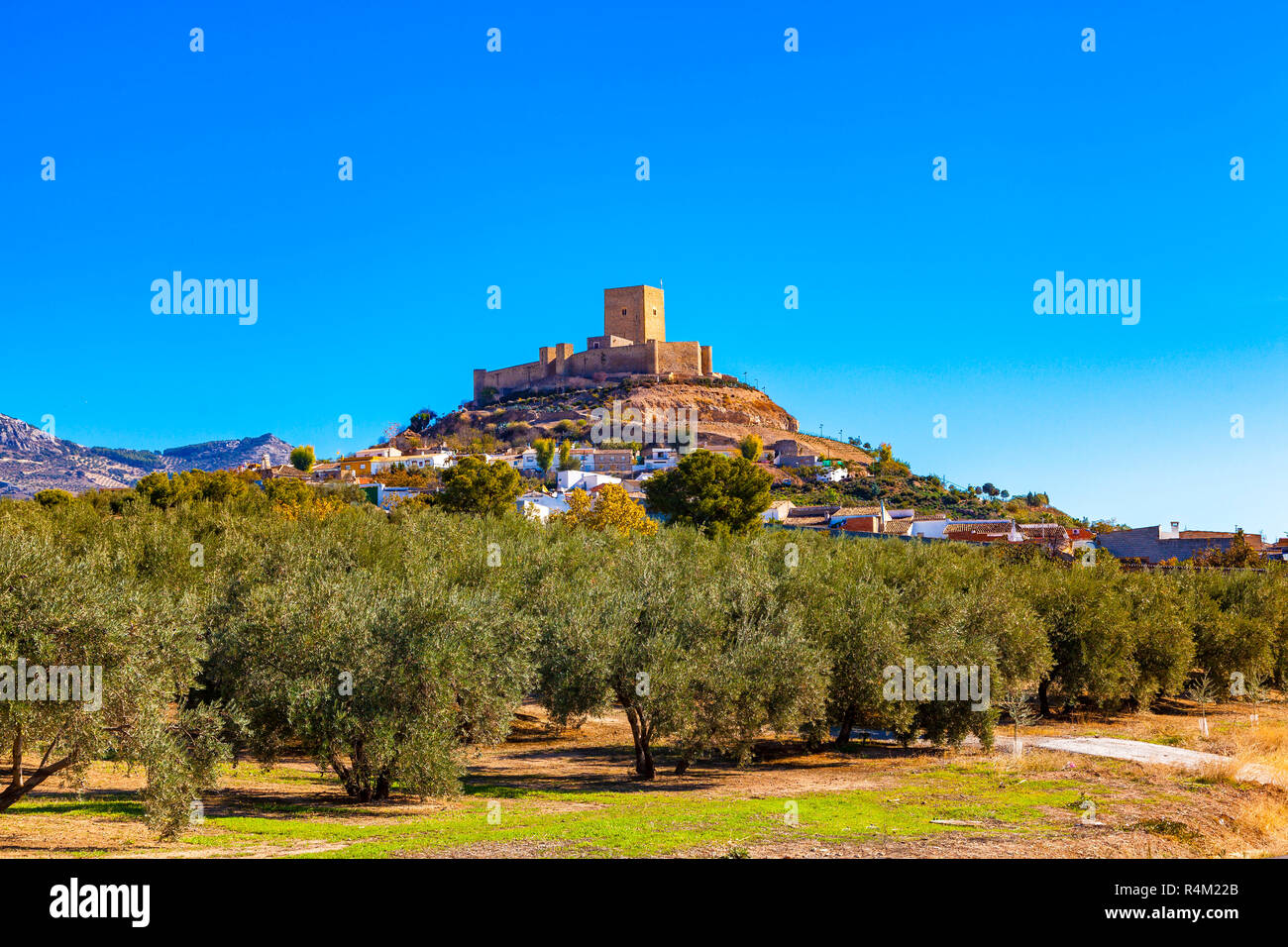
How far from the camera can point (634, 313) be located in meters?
158

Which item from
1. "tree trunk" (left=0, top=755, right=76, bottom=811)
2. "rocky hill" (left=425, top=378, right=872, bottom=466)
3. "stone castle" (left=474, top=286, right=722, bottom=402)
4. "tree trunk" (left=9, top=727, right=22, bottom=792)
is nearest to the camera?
"tree trunk" (left=9, top=727, right=22, bottom=792)

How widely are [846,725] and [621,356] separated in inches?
5128

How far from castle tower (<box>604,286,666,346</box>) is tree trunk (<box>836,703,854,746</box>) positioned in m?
132

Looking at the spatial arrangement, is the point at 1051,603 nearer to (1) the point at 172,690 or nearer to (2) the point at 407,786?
(2) the point at 407,786

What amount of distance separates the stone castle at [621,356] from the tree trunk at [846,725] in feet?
414

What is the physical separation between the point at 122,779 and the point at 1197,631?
1469 inches

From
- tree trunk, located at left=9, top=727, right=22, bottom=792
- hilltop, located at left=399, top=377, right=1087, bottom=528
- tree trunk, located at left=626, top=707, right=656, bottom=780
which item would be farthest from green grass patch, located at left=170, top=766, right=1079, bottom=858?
hilltop, located at left=399, top=377, right=1087, bottom=528

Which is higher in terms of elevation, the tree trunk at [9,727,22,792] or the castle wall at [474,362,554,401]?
the castle wall at [474,362,554,401]

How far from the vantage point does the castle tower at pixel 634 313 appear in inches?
6196

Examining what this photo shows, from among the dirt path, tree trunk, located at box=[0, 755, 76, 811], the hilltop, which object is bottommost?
the dirt path

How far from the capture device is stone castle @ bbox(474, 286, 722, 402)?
15400 centimetres

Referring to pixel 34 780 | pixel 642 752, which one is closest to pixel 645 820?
pixel 642 752

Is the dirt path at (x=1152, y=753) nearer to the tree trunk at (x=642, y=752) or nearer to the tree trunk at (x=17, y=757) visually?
the tree trunk at (x=642, y=752)

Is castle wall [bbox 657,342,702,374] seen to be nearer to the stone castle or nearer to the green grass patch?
the stone castle
